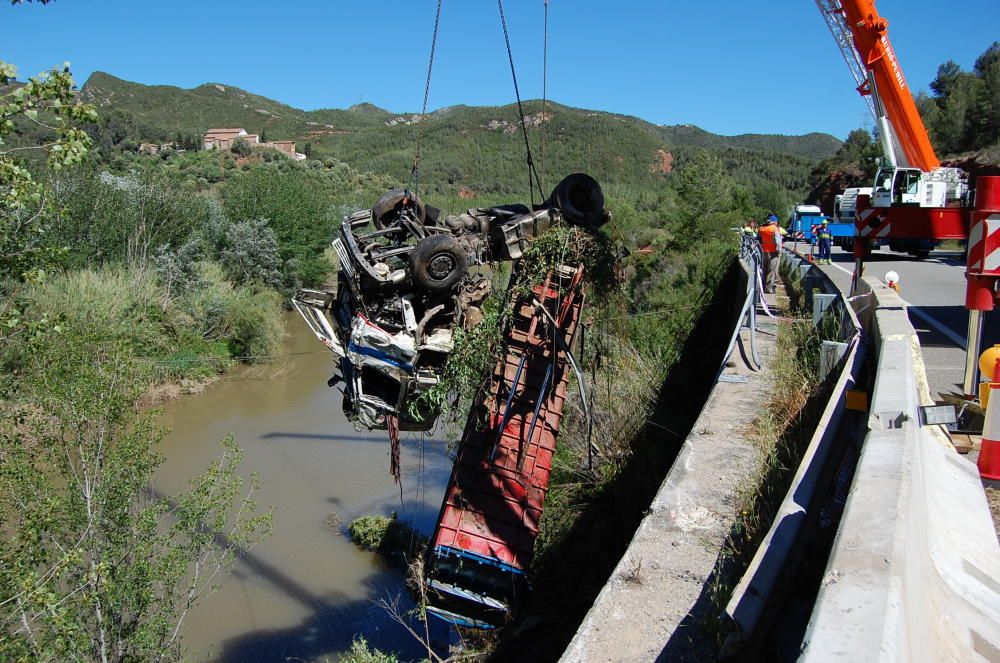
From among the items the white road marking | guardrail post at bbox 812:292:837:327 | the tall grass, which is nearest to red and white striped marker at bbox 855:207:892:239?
the white road marking

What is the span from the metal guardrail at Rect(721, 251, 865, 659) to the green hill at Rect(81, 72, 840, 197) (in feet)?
214

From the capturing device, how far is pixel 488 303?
870 cm

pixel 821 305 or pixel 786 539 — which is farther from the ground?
pixel 821 305

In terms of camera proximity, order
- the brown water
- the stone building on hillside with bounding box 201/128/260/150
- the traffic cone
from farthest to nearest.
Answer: the stone building on hillside with bounding box 201/128/260/150 → the brown water → the traffic cone

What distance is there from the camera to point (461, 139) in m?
106

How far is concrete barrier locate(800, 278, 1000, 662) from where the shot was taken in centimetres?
207

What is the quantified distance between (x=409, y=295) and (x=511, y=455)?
2290 millimetres

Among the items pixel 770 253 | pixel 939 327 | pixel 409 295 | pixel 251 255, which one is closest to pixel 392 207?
pixel 409 295

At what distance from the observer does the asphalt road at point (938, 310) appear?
24.6 feet


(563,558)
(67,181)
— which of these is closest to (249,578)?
(563,558)

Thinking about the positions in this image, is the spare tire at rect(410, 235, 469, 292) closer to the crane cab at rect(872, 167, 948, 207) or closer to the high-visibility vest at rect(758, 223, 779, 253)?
the high-visibility vest at rect(758, 223, 779, 253)

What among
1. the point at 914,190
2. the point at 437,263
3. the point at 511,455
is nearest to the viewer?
the point at 437,263

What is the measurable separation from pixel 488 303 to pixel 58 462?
18.7 feet

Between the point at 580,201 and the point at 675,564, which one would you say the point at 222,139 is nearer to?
the point at 580,201
